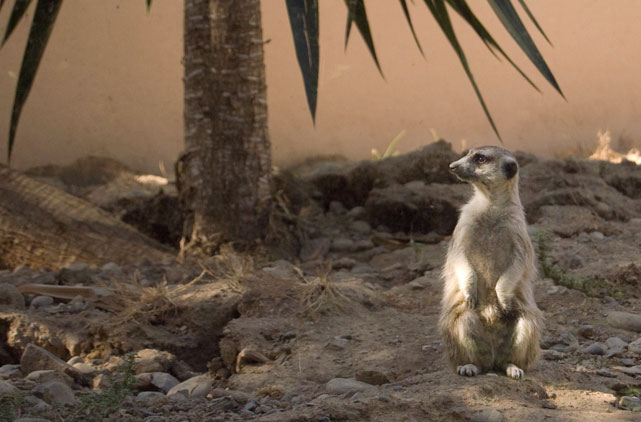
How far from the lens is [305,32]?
289 centimetres

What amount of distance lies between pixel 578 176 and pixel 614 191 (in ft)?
0.86

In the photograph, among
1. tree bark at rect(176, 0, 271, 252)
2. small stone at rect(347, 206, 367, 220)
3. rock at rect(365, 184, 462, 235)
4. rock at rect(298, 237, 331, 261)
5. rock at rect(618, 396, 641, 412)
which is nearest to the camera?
rock at rect(618, 396, 641, 412)

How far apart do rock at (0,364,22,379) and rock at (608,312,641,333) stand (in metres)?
2.36

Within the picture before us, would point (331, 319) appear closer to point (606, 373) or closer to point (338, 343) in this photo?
point (338, 343)

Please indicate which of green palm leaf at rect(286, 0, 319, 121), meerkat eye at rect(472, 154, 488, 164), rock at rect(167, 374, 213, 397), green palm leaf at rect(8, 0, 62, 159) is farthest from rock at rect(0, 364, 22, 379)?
meerkat eye at rect(472, 154, 488, 164)

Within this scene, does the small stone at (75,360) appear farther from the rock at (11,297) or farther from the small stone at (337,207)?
the small stone at (337,207)

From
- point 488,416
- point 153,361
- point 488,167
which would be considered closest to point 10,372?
point 153,361

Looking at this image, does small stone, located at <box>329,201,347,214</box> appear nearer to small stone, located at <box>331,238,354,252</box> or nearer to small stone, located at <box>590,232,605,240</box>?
small stone, located at <box>331,238,354,252</box>

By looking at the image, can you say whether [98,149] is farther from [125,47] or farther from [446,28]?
[446,28]

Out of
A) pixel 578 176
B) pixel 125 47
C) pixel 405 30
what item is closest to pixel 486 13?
pixel 405 30

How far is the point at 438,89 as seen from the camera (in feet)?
24.0

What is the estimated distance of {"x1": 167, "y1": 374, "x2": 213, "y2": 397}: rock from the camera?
9.27 ft

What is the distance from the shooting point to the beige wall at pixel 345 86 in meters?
7.12

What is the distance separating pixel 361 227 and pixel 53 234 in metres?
1.95
